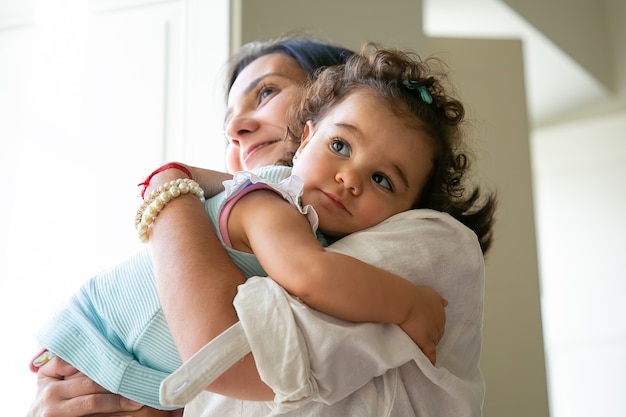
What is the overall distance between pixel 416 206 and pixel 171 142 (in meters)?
1.15

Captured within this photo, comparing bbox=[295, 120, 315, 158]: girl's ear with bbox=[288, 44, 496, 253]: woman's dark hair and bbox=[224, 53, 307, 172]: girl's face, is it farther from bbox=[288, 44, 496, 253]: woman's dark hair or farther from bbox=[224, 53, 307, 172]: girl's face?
bbox=[224, 53, 307, 172]: girl's face

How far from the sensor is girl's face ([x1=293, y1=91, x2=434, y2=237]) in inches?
40.9

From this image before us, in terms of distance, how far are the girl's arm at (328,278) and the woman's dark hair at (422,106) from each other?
0.27 meters

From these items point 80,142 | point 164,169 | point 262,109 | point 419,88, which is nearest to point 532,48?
point 80,142

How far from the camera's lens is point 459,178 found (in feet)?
3.99

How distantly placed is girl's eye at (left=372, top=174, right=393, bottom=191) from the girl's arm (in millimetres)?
181

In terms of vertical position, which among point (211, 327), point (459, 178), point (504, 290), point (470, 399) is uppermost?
point (459, 178)

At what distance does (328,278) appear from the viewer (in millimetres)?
846

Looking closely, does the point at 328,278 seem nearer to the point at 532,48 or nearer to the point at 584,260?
the point at 532,48

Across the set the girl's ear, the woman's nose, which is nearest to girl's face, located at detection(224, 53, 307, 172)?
the woman's nose

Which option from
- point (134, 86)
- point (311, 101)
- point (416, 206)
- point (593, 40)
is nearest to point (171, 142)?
point (134, 86)

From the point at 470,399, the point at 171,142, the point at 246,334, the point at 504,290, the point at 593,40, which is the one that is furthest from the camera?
the point at 593,40

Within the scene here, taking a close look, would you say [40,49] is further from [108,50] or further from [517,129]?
[517,129]

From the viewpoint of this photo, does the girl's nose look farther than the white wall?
No
